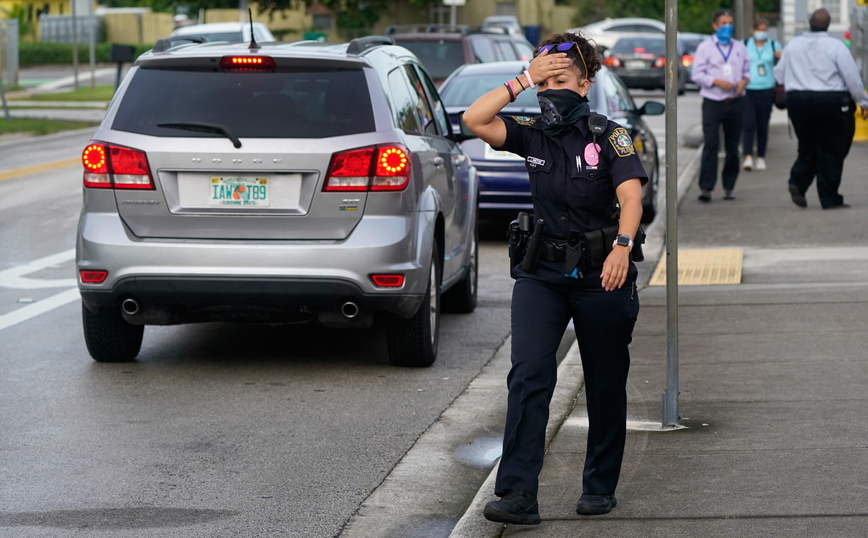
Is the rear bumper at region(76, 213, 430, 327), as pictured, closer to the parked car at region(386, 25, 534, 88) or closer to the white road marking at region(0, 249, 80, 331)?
the white road marking at region(0, 249, 80, 331)

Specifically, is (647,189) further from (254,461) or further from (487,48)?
(254,461)

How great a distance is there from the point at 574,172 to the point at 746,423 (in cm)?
175

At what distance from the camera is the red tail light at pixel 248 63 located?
7.04m

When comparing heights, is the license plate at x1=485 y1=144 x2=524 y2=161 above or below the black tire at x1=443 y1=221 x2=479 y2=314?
above

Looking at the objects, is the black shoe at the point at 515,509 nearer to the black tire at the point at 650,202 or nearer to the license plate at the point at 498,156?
the license plate at the point at 498,156

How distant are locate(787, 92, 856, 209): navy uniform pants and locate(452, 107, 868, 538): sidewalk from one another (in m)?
2.59

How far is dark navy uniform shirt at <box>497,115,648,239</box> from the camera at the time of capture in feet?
15.1

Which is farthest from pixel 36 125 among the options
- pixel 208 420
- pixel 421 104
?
pixel 208 420

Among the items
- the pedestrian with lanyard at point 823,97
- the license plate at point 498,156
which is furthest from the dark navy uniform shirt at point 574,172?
the pedestrian with lanyard at point 823,97

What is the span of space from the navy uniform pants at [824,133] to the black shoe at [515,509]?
9.21 meters

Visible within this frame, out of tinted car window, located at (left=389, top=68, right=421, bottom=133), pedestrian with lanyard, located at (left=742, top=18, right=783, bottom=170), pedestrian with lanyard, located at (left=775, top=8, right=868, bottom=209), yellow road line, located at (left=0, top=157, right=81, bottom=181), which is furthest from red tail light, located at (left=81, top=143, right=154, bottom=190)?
pedestrian with lanyard, located at (left=742, top=18, right=783, bottom=170)

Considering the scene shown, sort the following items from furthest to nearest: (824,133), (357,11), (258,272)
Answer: (357,11)
(824,133)
(258,272)

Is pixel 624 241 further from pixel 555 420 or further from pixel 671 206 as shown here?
pixel 555 420

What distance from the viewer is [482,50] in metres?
18.8
